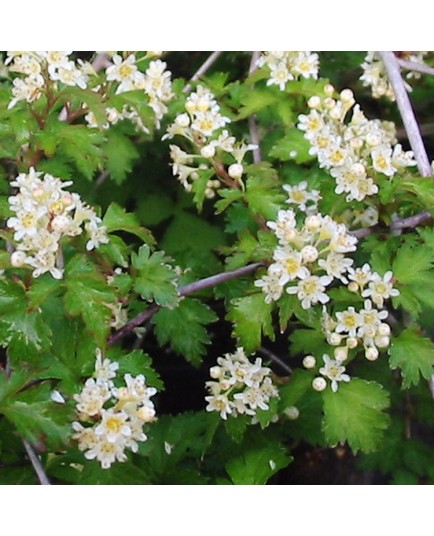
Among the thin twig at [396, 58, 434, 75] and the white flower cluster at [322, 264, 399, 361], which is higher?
the thin twig at [396, 58, 434, 75]

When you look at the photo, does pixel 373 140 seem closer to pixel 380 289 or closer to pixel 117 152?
pixel 380 289

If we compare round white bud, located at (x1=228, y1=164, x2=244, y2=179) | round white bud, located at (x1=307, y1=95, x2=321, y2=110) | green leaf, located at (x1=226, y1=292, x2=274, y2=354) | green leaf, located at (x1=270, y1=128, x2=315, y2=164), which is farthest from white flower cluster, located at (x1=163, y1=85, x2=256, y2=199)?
green leaf, located at (x1=226, y1=292, x2=274, y2=354)

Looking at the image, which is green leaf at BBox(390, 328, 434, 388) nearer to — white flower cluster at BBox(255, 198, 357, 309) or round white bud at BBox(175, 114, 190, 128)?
white flower cluster at BBox(255, 198, 357, 309)

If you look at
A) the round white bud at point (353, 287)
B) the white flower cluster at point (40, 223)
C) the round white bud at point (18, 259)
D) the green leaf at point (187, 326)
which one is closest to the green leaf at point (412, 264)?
the round white bud at point (353, 287)

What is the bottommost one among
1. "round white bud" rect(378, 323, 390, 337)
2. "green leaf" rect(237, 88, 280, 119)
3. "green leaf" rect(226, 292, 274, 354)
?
"round white bud" rect(378, 323, 390, 337)

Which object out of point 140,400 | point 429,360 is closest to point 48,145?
point 140,400

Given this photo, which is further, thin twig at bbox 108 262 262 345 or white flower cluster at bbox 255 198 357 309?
thin twig at bbox 108 262 262 345

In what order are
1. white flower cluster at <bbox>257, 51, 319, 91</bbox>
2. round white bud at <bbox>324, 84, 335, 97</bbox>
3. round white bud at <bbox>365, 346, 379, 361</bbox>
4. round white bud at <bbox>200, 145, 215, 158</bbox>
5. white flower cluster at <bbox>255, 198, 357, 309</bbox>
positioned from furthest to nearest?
white flower cluster at <bbox>257, 51, 319, 91</bbox>
round white bud at <bbox>324, 84, 335, 97</bbox>
round white bud at <bbox>200, 145, 215, 158</bbox>
round white bud at <bbox>365, 346, 379, 361</bbox>
white flower cluster at <bbox>255, 198, 357, 309</bbox>
